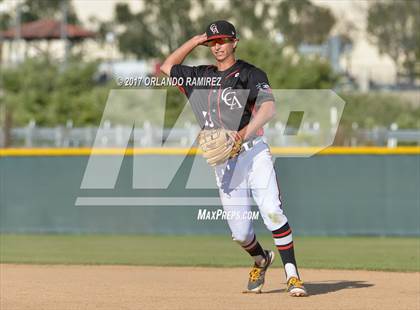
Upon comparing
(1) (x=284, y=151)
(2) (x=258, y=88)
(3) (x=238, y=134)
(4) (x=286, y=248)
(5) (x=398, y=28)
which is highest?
(2) (x=258, y=88)

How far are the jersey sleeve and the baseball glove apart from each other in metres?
0.32

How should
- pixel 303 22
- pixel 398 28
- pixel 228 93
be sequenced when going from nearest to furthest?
pixel 228 93
pixel 398 28
pixel 303 22

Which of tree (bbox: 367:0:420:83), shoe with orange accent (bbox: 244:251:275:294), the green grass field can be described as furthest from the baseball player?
tree (bbox: 367:0:420:83)

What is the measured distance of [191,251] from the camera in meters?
13.6

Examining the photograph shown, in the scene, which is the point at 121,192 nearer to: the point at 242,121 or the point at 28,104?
the point at 242,121

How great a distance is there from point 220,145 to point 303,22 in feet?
166

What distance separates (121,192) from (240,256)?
353cm

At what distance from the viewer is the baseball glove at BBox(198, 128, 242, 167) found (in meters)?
8.35

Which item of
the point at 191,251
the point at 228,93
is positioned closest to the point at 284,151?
the point at 191,251

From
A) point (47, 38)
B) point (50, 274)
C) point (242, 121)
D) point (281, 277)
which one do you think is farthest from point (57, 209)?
point (47, 38)

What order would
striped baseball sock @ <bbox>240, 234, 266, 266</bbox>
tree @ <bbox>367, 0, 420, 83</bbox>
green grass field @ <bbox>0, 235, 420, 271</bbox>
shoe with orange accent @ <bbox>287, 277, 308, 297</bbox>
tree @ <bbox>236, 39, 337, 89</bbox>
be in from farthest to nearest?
tree @ <bbox>367, 0, 420, 83</bbox>
tree @ <bbox>236, 39, 337, 89</bbox>
green grass field @ <bbox>0, 235, 420, 271</bbox>
striped baseball sock @ <bbox>240, 234, 266, 266</bbox>
shoe with orange accent @ <bbox>287, 277, 308, 297</bbox>

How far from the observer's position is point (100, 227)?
16.3 m

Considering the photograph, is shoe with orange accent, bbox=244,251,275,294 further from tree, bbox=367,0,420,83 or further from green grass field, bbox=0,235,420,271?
tree, bbox=367,0,420,83

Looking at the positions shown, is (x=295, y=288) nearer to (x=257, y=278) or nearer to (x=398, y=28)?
(x=257, y=278)
